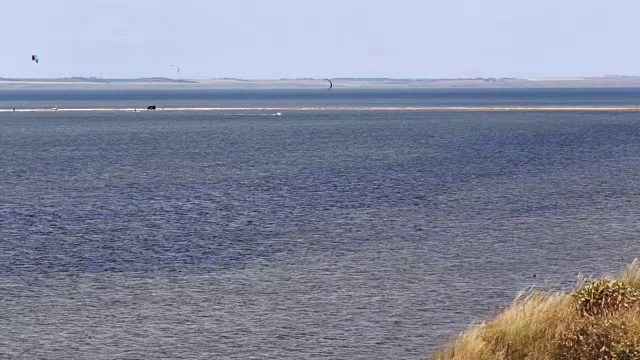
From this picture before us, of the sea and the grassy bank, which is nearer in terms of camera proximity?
the grassy bank

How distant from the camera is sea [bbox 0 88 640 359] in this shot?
22.3 meters

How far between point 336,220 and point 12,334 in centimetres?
2047

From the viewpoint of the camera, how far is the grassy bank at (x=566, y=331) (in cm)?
1702

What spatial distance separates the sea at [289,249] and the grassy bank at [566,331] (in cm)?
213

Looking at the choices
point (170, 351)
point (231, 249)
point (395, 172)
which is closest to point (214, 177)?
point (395, 172)

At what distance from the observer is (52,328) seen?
22.6m

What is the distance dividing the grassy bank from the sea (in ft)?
6.97

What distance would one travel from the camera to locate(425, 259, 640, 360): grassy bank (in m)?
17.0

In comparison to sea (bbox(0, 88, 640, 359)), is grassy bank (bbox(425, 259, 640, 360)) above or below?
above

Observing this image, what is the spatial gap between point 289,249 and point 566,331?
652 inches

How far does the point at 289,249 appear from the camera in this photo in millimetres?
33562

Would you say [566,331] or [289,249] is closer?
[566,331]

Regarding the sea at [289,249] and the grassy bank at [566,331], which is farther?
the sea at [289,249]

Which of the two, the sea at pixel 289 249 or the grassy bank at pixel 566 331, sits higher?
the grassy bank at pixel 566 331
